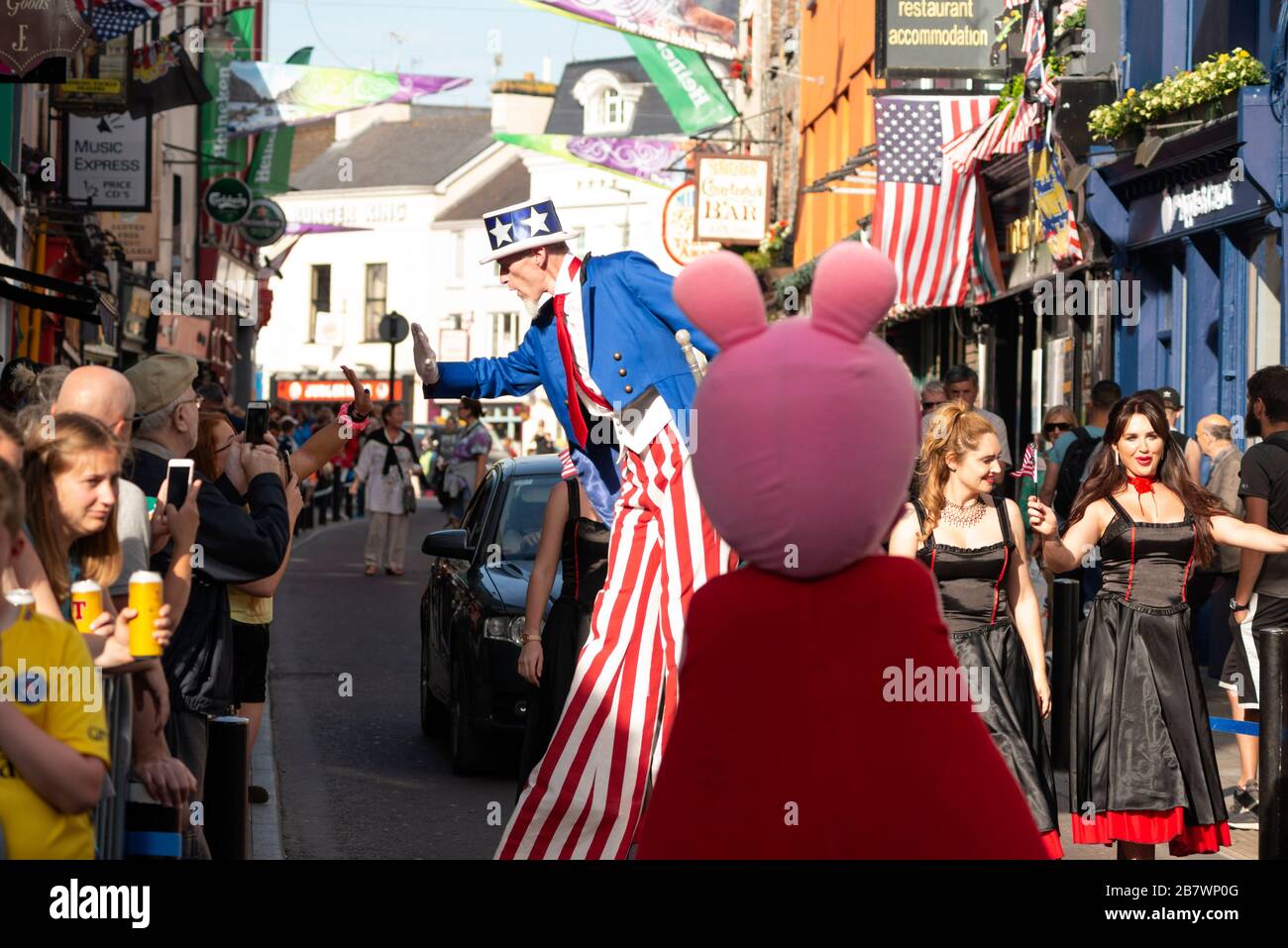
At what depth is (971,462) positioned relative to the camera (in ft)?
23.6

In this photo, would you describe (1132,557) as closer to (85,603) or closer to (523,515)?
(523,515)

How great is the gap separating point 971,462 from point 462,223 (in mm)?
66149

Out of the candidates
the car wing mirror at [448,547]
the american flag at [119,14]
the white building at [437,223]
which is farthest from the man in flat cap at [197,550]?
the white building at [437,223]

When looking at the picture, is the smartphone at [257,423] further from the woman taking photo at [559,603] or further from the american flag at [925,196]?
the american flag at [925,196]

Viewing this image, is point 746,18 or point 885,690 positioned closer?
point 885,690

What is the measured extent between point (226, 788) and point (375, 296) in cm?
7164

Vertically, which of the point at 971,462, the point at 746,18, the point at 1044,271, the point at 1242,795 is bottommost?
the point at 1242,795

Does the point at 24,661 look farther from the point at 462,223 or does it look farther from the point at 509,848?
the point at 462,223

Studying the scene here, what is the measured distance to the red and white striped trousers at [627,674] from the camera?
19.2 feet

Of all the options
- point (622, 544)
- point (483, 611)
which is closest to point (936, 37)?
point (483, 611)

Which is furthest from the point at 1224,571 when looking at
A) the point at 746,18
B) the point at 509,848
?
the point at 746,18

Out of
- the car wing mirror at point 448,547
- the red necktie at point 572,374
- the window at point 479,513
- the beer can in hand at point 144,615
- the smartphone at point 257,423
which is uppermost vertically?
the red necktie at point 572,374

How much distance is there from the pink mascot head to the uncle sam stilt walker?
2.37 metres

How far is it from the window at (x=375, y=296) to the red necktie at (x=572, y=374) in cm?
6920
